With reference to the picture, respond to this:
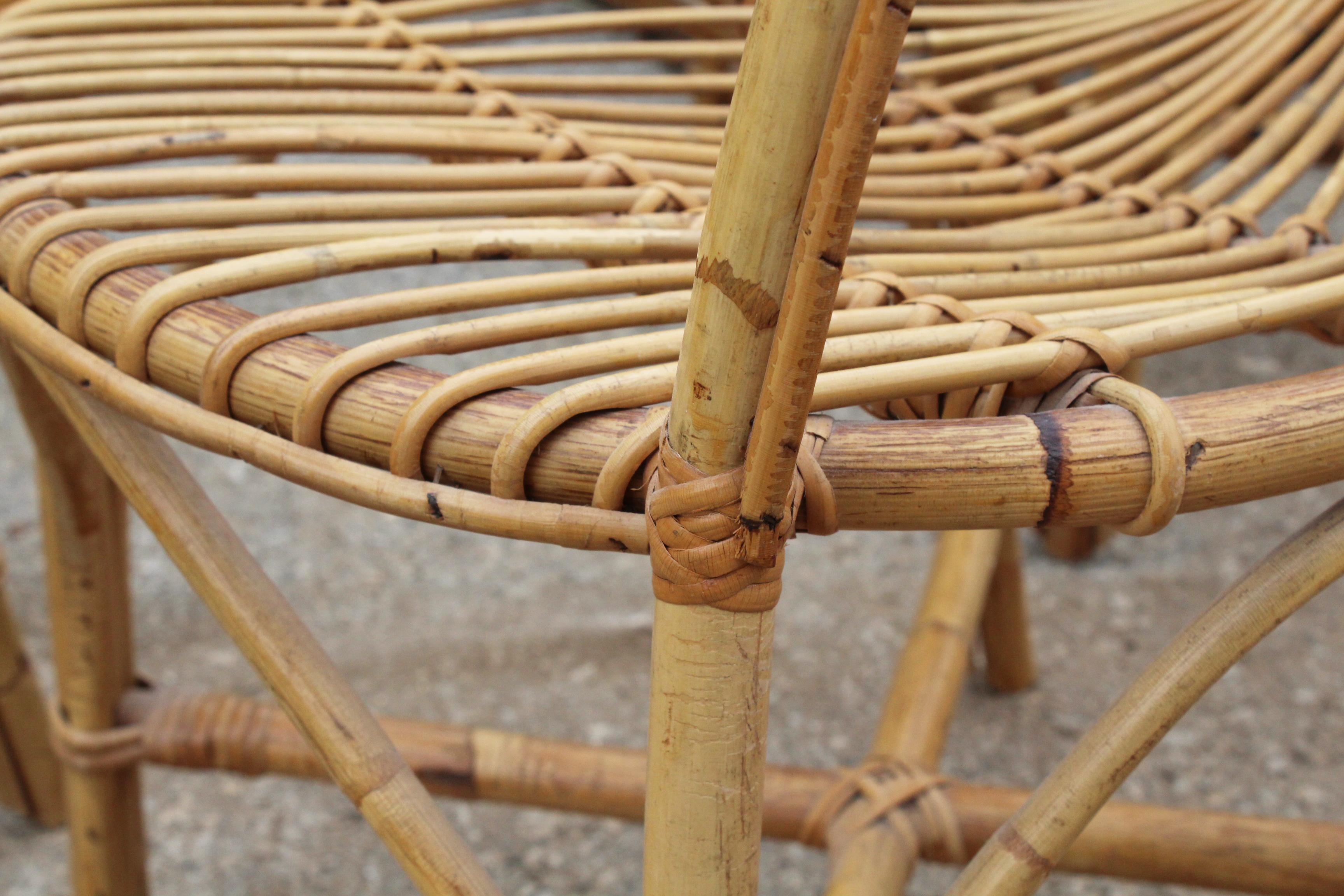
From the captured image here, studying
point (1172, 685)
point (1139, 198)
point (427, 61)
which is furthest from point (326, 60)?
point (1172, 685)

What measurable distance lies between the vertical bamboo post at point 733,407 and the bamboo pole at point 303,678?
114mm

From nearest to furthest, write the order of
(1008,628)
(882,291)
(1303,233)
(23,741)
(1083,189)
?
(882,291), (1303,233), (1083,189), (23,741), (1008,628)

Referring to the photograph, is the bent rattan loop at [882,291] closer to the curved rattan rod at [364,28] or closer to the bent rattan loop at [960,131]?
the bent rattan loop at [960,131]

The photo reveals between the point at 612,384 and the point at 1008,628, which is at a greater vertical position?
the point at 612,384

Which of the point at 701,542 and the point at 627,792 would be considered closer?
the point at 701,542

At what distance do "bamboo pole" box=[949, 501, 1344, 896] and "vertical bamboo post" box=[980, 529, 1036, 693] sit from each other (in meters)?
0.69

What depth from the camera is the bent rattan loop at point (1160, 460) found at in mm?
380

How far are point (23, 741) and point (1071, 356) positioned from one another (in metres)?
0.99

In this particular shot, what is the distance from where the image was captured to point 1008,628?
4.00 feet

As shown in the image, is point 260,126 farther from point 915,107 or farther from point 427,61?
point 915,107

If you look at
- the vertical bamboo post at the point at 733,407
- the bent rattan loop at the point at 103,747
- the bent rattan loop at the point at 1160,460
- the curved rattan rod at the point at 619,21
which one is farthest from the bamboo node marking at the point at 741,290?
the bent rattan loop at the point at 103,747

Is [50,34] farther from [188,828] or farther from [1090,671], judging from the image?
[1090,671]

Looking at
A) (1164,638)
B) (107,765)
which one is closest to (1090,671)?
(1164,638)

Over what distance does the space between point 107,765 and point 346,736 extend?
1.68 feet
